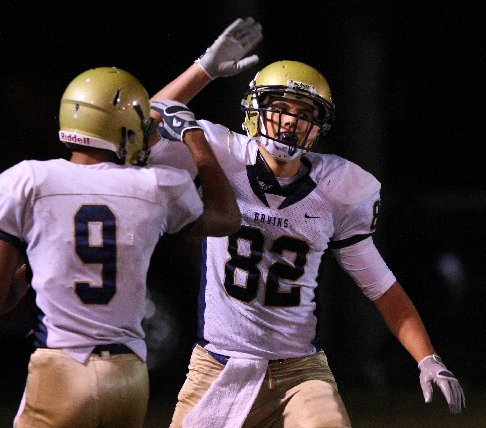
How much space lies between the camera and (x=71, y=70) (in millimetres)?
4027

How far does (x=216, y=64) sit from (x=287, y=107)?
9.8 inches

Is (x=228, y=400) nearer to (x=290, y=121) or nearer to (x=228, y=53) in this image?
(x=290, y=121)

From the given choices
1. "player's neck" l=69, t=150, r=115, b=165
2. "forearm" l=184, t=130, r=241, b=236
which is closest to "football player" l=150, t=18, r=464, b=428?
"forearm" l=184, t=130, r=241, b=236

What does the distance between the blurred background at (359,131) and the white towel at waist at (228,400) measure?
152cm

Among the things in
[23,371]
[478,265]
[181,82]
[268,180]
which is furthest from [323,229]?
[478,265]

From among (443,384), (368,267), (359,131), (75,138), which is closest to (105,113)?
(75,138)

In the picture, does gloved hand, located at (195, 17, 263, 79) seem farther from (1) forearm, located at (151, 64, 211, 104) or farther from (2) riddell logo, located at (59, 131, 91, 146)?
(2) riddell logo, located at (59, 131, 91, 146)

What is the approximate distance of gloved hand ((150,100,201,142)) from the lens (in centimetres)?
226

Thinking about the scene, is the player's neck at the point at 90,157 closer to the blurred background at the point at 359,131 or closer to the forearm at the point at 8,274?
the forearm at the point at 8,274

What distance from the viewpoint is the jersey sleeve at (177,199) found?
203 centimetres

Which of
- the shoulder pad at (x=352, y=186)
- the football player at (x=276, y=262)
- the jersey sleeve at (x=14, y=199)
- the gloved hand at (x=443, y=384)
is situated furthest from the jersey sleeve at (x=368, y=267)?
the jersey sleeve at (x=14, y=199)

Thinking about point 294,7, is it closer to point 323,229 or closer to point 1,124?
point 1,124

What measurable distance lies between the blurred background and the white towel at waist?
4.99ft

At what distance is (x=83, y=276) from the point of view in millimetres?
1906
